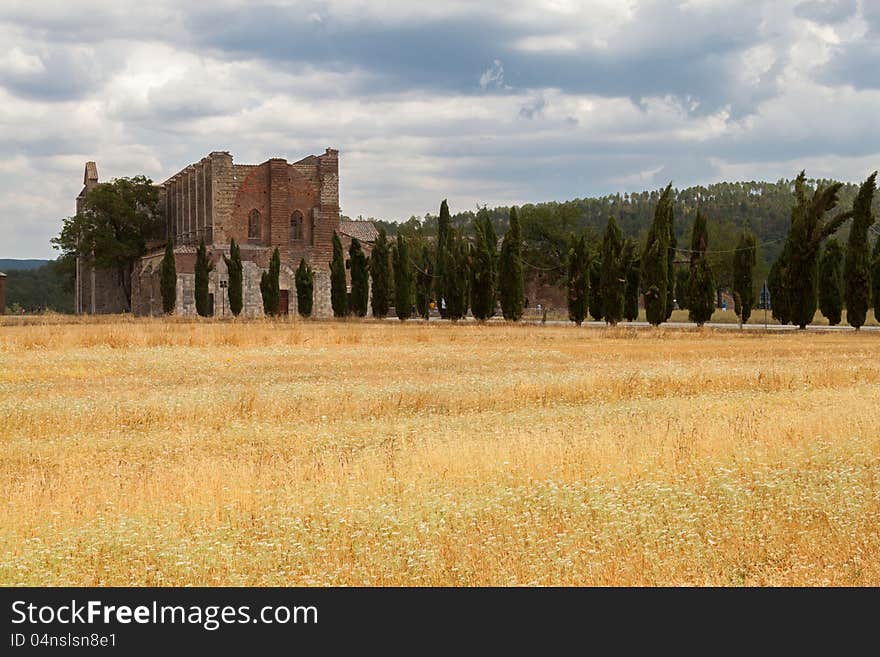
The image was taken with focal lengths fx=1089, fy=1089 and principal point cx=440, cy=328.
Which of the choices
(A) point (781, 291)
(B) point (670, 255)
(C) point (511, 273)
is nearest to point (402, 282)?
(C) point (511, 273)

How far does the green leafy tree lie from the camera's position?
79188 mm

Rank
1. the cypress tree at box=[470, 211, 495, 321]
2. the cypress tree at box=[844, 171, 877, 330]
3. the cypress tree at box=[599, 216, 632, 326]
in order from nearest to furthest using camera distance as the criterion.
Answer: the cypress tree at box=[844, 171, 877, 330]
the cypress tree at box=[599, 216, 632, 326]
the cypress tree at box=[470, 211, 495, 321]

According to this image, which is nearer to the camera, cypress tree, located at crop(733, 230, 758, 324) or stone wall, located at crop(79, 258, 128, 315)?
cypress tree, located at crop(733, 230, 758, 324)

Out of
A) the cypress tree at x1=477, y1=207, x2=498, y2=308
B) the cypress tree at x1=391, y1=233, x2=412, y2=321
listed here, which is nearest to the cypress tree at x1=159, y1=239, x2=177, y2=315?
the cypress tree at x1=391, y1=233, x2=412, y2=321

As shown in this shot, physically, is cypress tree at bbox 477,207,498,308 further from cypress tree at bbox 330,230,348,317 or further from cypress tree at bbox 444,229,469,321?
cypress tree at bbox 330,230,348,317

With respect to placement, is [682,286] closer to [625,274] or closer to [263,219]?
[625,274]

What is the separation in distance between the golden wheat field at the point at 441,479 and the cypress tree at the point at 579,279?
100ft

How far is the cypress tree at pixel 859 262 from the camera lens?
44.3 metres

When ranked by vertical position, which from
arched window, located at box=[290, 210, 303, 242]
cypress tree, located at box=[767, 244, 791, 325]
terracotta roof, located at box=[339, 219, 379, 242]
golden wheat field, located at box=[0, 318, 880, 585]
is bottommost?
golden wheat field, located at box=[0, 318, 880, 585]

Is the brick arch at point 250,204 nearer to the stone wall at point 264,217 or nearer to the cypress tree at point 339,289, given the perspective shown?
the stone wall at point 264,217

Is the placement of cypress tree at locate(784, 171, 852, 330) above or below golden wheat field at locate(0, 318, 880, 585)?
above

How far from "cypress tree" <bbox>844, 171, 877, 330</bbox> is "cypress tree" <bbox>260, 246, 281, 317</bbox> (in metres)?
33.7

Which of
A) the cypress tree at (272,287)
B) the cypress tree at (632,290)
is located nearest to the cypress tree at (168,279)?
the cypress tree at (272,287)

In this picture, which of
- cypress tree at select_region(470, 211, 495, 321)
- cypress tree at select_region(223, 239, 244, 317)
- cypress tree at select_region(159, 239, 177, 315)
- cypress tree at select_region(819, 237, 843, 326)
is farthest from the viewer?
cypress tree at select_region(159, 239, 177, 315)
